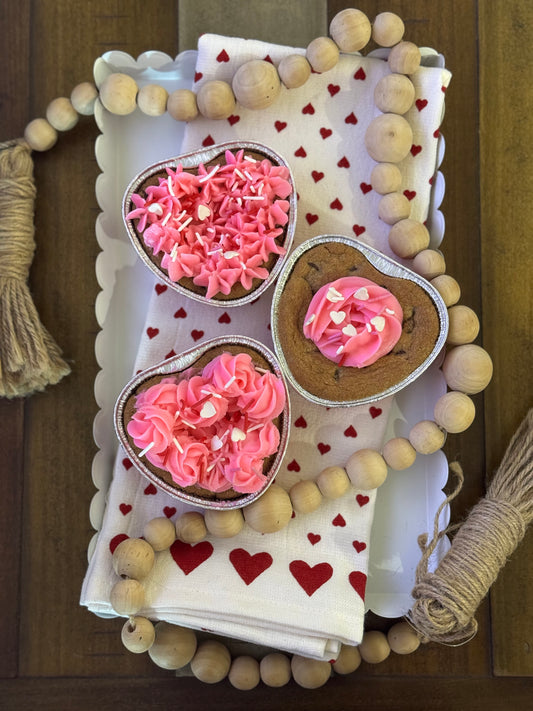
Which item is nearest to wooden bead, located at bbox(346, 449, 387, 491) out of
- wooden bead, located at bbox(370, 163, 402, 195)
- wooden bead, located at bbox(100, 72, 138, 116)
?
wooden bead, located at bbox(370, 163, 402, 195)

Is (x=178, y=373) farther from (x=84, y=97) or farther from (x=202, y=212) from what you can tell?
(x=84, y=97)

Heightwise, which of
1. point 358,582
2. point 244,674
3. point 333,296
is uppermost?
point 333,296

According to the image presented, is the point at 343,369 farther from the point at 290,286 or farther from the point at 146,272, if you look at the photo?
the point at 146,272

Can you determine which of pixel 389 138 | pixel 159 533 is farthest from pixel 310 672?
pixel 389 138

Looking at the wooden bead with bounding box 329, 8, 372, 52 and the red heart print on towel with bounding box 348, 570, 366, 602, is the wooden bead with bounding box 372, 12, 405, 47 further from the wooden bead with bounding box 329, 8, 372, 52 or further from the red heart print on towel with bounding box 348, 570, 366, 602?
the red heart print on towel with bounding box 348, 570, 366, 602

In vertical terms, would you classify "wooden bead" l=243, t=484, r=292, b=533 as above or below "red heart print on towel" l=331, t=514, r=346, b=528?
above

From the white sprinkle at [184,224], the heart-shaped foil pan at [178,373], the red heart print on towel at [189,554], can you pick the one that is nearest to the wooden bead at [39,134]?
the white sprinkle at [184,224]
